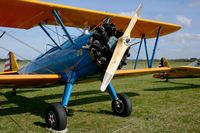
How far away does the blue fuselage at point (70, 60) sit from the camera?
19.8ft

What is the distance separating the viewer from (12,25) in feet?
25.1

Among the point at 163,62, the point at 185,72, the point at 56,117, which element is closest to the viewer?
the point at 56,117

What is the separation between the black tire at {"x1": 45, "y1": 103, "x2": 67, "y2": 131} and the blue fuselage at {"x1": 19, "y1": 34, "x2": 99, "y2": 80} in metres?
1.12

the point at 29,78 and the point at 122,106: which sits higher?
the point at 29,78

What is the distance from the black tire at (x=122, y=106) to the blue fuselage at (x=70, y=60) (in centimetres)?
110

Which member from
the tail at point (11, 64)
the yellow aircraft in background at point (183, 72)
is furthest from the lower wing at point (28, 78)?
the yellow aircraft in background at point (183, 72)

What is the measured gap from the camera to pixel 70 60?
254 inches

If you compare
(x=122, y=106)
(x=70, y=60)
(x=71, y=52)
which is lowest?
(x=122, y=106)

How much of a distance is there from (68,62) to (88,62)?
0.70 m

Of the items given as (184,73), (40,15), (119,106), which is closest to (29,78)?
(40,15)

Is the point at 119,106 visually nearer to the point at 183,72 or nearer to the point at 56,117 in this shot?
the point at 56,117

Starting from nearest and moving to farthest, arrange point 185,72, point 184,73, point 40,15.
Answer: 1. point 40,15
2. point 185,72
3. point 184,73

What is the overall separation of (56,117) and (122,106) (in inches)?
76.4

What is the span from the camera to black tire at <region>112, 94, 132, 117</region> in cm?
643
